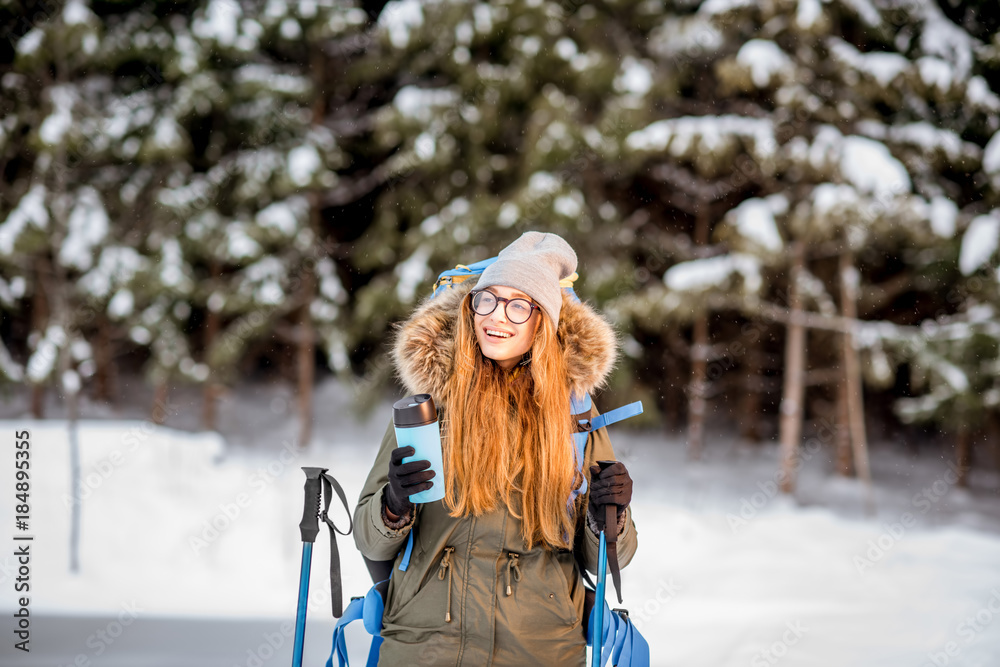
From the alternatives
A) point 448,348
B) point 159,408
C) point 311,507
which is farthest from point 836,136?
point 159,408

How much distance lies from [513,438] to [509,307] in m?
0.43

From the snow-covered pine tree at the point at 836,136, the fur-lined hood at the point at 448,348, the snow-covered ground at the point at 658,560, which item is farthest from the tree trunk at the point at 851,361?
the fur-lined hood at the point at 448,348

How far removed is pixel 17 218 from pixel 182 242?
2079mm

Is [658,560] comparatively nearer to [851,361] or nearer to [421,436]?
[851,361]

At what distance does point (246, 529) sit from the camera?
6480mm

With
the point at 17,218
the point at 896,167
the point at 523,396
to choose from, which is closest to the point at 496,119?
the point at 896,167

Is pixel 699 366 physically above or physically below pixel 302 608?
above

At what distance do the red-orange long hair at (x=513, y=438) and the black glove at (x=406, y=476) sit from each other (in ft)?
0.66

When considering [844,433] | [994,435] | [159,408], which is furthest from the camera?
[159,408]

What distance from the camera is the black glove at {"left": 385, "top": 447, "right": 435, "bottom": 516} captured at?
1.93 m

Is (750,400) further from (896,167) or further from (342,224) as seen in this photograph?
(342,224)

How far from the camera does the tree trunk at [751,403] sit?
10.8 meters

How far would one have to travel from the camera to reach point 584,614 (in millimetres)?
2273

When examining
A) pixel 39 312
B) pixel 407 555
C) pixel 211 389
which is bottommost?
pixel 407 555
